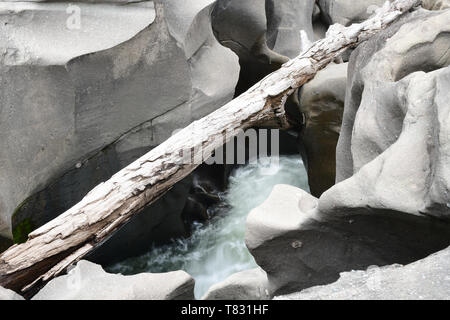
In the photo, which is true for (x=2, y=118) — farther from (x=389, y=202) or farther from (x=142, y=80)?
(x=389, y=202)

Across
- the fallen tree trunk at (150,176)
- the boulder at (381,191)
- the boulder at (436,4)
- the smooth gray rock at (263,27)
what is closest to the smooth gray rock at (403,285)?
the boulder at (381,191)

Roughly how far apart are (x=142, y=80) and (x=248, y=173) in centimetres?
262

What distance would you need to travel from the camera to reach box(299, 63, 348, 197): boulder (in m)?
4.74

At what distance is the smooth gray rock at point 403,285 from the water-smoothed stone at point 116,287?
0.73m

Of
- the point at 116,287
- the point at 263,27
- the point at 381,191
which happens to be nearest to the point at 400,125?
the point at 381,191

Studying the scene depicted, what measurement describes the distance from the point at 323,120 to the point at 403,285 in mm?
3094

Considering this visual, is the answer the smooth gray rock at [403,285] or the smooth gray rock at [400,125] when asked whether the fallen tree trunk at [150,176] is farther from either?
the smooth gray rock at [403,285]

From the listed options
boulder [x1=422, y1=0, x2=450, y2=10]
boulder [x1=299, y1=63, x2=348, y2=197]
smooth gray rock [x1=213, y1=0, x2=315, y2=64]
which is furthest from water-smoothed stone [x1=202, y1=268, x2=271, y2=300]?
smooth gray rock [x1=213, y1=0, x2=315, y2=64]

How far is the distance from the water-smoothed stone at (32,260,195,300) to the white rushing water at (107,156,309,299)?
1.89 meters

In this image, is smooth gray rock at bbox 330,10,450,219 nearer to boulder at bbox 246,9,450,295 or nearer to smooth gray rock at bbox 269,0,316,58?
boulder at bbox 246,9,450,295

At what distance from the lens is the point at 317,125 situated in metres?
4.89

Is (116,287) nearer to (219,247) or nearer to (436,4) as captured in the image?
(219,247)

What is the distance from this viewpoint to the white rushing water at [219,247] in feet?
15.7

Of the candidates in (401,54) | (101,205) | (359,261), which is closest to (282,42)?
(401,54)
